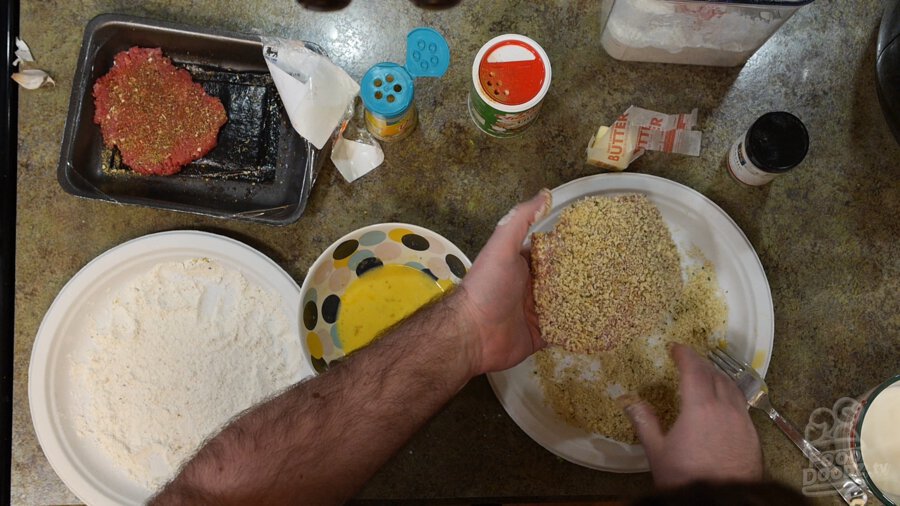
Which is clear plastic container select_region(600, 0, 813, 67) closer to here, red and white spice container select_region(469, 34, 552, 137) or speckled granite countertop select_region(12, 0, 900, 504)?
speckled granite countertop select_region(12, 0, 900, 504)

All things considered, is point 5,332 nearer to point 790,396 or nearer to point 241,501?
point 241,501

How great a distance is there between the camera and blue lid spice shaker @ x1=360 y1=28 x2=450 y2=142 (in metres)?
1.14

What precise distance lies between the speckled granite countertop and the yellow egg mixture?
0.13 meters

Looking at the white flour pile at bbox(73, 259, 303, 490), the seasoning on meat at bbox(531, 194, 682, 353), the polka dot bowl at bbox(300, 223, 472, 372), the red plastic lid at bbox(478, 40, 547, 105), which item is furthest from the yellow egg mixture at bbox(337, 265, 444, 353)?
the red plastic lid at bbox(478, 40, 547, 105)

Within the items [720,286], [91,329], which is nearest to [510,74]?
[720,286]

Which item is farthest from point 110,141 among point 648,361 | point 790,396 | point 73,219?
point 790,396

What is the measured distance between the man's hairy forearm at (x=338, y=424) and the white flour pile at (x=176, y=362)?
187 mm

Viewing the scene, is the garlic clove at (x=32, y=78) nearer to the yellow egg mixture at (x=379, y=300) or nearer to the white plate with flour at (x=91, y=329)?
the white plate with flour at (x=91, y=329)

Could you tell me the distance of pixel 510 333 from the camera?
1.10 metres

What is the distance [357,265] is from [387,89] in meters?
0.34

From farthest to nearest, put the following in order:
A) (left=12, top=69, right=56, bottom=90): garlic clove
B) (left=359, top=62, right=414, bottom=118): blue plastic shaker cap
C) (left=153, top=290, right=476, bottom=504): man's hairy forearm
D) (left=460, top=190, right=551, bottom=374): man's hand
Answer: (left=12, top=69, right=56, bottom=90): garlic clove
(left=359, top=62, right=414, bottom=118): blue plastic shaker cap
(left=460, top=190, right=551, bottom=374): man's hand
(left=153, top=290, right=476, bottom=504): man's hairy forearm

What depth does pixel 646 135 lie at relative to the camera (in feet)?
4.01

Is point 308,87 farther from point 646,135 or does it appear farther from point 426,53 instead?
point 646,135

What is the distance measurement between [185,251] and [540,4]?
34.7 inches
